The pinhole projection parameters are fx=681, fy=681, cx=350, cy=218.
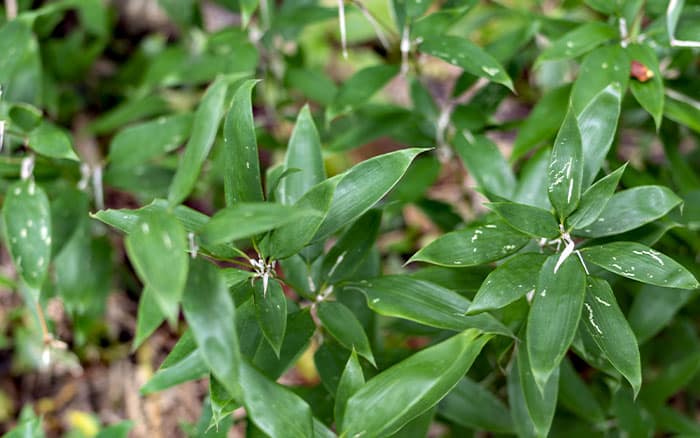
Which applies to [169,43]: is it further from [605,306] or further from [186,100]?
[605,306]

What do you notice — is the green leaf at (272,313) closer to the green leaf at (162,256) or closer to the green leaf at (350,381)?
the green leaf at (350,381)

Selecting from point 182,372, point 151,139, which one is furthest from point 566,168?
point 151,139

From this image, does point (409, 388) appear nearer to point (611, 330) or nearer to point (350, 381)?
point (350, 381)

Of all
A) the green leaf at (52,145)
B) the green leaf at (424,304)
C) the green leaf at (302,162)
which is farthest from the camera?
the green leaf at (52,145)

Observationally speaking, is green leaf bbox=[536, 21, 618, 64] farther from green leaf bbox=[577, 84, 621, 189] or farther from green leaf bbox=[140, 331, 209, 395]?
green leaf bbox=[140, 331, 209, 395]

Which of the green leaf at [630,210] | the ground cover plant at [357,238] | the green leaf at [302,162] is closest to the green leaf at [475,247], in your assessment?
the ground cover plant at [357,238]

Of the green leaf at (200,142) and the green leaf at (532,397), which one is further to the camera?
the green leaf at (532,397)
